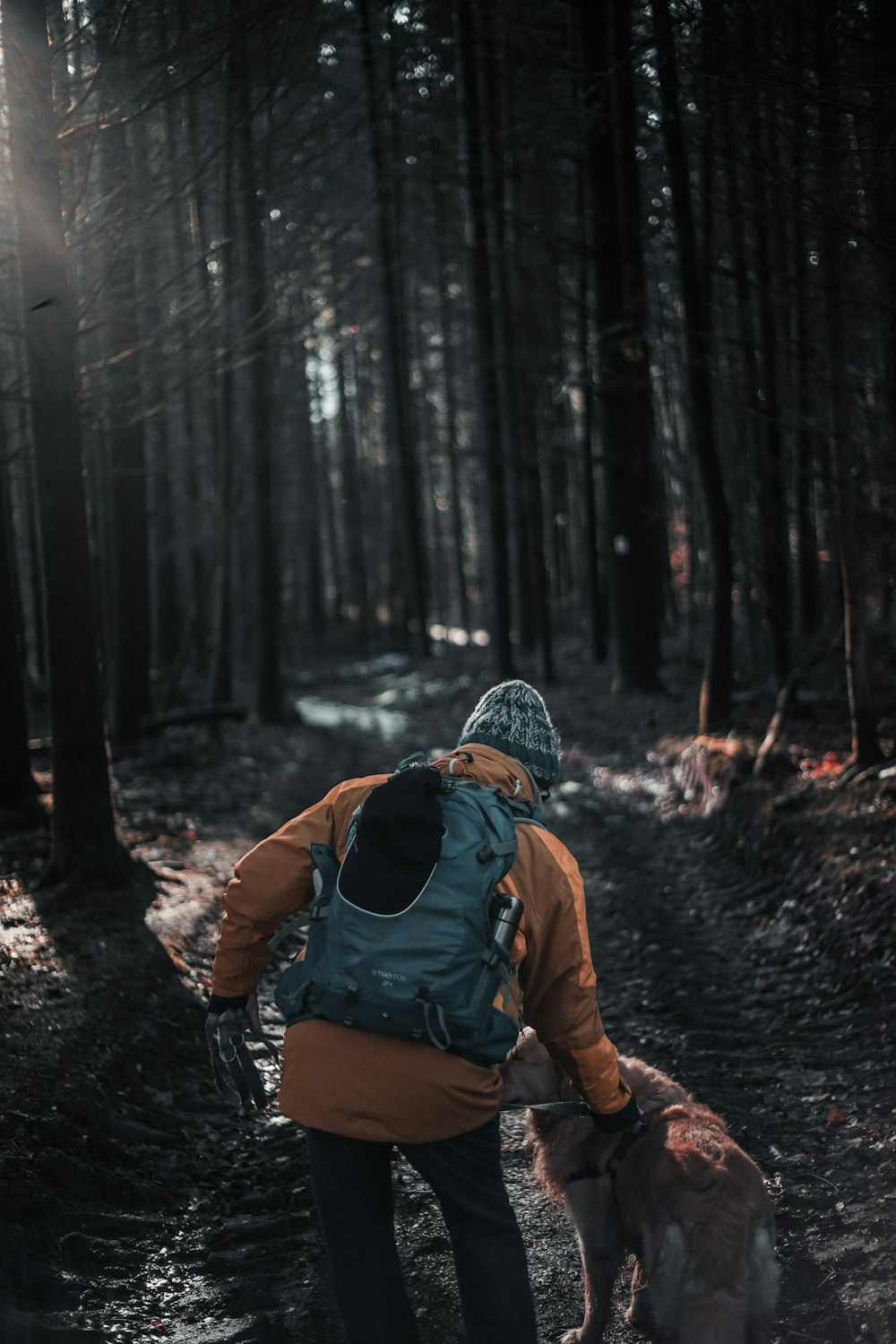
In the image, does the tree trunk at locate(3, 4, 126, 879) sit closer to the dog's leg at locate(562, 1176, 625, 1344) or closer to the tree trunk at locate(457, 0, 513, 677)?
the dog's leg at locate(562, 1176, 625, 1344)

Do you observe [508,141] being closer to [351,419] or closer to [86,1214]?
[86,1214]

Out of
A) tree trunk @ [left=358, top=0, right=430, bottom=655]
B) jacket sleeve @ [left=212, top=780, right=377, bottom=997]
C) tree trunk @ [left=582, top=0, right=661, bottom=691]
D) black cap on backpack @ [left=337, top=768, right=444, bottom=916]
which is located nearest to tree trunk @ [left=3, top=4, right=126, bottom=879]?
jacket sleeve @ [left=212, top=780, right=377, bottom=997]

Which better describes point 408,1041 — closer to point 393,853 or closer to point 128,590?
point 393,853

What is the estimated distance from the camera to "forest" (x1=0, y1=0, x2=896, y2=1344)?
4.57 metres

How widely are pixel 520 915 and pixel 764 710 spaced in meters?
10.8

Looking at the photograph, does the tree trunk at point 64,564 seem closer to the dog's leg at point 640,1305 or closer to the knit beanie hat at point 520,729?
the knit beanie hat at point 520,729

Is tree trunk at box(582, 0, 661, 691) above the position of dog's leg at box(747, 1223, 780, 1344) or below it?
above

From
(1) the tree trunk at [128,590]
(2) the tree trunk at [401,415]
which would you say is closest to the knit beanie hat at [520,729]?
(1) the tree trunk at [128,590]

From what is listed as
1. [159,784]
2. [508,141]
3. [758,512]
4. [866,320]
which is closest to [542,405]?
[508,141]

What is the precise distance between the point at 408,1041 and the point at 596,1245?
4.74ft

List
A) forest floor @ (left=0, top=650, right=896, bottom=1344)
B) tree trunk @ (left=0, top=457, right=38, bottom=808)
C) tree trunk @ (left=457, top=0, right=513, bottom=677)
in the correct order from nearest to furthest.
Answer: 1. forest floor @ (left=0, top=650, right=896, bottom=1344)
2. tree trunk @ (left=0, top=457, right=38, bottom=808)
3. tree trunk @ (left=457, top=0, right=513, bottom=677)

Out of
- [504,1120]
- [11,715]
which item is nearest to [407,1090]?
[504,1120]

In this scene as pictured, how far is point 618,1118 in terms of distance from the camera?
3.07 metres

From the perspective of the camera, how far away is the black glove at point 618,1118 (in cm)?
305
